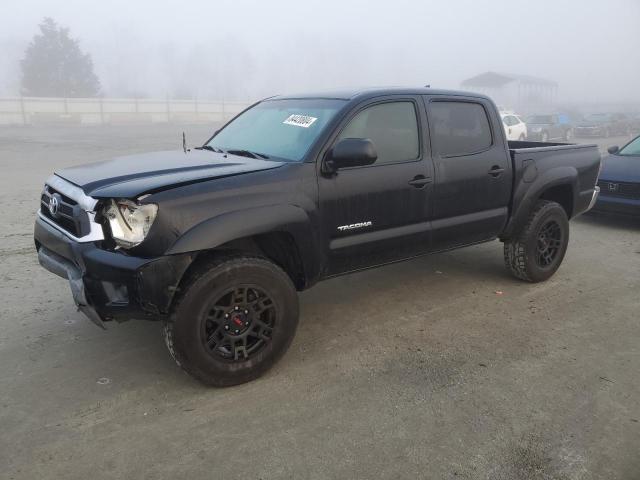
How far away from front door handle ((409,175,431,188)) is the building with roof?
43.7m

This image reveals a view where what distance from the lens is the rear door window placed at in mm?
4371

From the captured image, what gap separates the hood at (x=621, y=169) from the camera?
305 inches

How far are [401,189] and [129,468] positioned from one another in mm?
2571

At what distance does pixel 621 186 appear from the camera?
25.8 ft

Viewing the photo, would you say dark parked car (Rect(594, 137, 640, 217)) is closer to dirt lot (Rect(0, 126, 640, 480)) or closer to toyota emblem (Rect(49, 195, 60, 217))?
dirt lot (Rect(0, 126, 640, 480))

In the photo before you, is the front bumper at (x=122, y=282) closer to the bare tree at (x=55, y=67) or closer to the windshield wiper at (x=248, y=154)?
the windshield wiper at (x=248, y=154)

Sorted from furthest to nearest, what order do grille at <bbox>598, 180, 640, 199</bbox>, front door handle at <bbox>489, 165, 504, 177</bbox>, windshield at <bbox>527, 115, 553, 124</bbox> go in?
windshield at <bbox>527, 115, 553, 124</bbox>, grille at <bbox>598, 180, 640, 199</bbox>, front door handle at <bbox>489, 165, 504, 177</bbox>

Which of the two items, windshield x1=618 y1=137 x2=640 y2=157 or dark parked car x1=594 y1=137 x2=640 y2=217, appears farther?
windshield x1=618 y1=137 x2=640 y2=157

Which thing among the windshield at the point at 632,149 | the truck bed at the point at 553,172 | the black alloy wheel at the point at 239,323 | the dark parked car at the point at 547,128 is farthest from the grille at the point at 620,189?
the dark parked car at the point at 547,128

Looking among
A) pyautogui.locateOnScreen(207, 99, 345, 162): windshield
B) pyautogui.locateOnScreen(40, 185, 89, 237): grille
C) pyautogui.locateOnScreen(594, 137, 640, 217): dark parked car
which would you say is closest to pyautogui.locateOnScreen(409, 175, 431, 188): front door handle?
pyautogui.locateOnScreen(207, 99, 345, 162): windshield

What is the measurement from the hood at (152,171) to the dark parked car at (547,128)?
2411cm

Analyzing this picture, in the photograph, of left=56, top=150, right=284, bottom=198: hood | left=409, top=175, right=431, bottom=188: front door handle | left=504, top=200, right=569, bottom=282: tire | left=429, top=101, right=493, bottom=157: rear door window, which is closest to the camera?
left=56, top=150, right=284, bottom=198: hood

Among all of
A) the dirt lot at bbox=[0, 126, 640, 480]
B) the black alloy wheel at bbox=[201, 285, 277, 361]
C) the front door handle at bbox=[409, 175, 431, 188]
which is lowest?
the dirt lot at bbox=[0, 126, 640, 480]

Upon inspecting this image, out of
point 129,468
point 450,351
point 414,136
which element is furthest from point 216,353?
point 414,136
